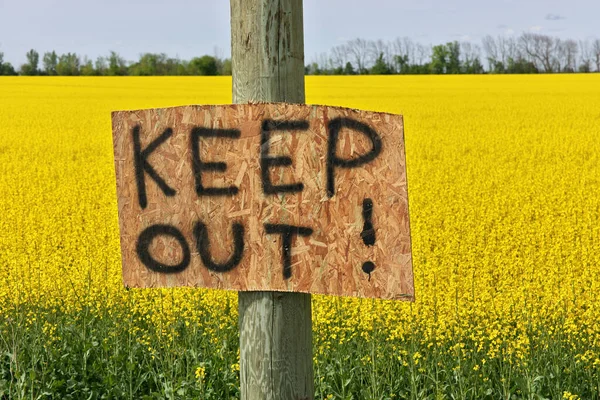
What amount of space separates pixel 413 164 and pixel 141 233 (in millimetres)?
13158

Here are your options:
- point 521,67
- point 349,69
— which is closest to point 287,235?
point 349,69

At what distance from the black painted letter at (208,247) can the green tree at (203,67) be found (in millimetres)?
56820

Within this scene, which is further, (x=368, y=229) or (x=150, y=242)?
(x=150, y=242)

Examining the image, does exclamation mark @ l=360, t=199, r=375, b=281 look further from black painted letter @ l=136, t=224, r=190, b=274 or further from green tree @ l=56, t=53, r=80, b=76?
green tree @ l=56, t=53, r=80, b=76

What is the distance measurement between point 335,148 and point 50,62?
6969 cm

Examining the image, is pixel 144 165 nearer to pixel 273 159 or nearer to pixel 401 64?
pixel 273 159

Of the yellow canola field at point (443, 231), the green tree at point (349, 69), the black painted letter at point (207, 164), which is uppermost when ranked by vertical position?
the green tree at point (349, 69)

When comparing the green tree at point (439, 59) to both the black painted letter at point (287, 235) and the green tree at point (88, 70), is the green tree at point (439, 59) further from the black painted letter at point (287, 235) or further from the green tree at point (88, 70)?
the black painted letter at point (287, 235)

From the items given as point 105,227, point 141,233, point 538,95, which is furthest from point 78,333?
point 538,95

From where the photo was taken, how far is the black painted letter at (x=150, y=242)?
9.72 feet

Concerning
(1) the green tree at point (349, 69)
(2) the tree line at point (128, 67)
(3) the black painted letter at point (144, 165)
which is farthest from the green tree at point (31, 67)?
(3) the black painted letter at point (144, 165)

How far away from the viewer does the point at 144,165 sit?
9.80 feet

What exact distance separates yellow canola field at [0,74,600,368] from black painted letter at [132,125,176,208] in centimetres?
221

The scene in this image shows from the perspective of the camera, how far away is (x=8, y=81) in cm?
4541
